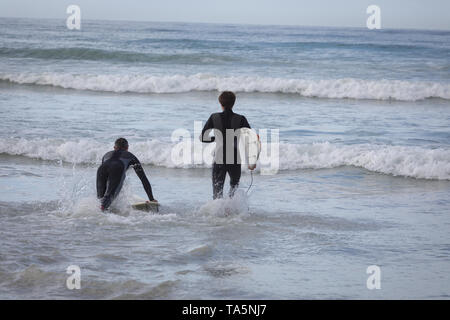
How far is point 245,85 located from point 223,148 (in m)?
16.8

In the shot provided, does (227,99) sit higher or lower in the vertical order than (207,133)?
higher

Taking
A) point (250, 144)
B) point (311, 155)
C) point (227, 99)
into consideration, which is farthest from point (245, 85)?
point (227, 99)

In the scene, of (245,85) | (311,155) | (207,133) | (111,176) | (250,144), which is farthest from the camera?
(245,85)

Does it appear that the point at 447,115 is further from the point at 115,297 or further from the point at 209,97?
the point at 115,297

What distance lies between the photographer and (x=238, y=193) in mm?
8414

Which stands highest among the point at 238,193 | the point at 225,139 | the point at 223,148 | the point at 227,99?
the point at 227,99

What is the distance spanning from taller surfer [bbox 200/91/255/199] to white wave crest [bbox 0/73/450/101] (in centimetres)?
1556

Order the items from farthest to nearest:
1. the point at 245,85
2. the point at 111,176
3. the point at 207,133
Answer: the point at 245,85, the point at 111,176, the point at 207,133

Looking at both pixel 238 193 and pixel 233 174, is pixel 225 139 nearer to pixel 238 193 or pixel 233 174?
pixel 233 174

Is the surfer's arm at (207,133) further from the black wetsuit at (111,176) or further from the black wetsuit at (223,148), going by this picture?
the black wetsuit at (111,176)

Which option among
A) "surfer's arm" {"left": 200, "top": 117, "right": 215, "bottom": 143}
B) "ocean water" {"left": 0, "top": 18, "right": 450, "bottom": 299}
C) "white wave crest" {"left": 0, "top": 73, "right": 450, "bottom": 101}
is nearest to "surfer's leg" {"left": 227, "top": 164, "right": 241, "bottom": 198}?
"ocean water" {"left": 0, "top": 18, "right": 450, "bottom": 299}

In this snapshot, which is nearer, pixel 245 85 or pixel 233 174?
pixel 233 174

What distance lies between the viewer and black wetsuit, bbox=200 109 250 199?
8281mm

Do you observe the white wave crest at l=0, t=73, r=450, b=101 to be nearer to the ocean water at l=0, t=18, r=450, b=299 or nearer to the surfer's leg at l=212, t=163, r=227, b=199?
the ocean water at l=0, t=18, r=450, b=299
